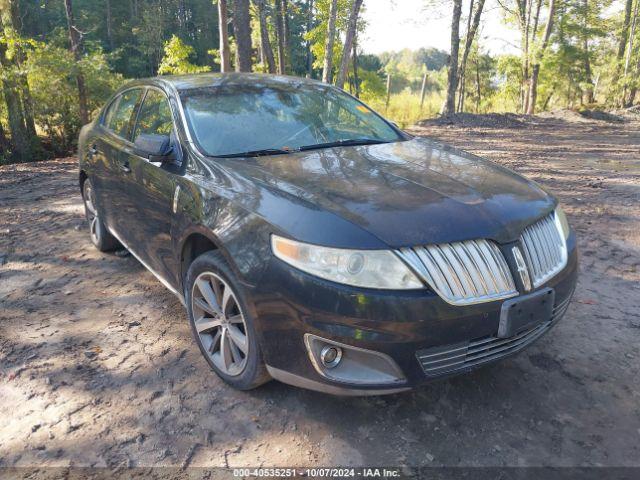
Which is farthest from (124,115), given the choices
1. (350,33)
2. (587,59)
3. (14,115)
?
(587,59)

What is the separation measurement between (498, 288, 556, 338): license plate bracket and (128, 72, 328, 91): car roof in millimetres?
2503

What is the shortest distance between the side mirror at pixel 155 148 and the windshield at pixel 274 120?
0.19 m

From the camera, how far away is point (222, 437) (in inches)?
94.3

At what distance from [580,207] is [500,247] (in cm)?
450

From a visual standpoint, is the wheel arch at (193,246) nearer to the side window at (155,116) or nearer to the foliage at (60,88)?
the side window at (155,116)

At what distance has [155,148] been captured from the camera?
9.68 feet

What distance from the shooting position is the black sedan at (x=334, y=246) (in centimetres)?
206

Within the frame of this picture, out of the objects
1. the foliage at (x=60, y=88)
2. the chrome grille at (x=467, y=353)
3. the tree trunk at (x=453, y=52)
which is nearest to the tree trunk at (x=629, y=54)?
the tree trunk at (x=453, y=52)

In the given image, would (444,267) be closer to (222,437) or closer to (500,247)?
(500,247)

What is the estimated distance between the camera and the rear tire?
182 inches

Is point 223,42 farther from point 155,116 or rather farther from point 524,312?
point 524,312

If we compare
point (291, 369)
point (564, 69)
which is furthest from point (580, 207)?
point (564, 69)

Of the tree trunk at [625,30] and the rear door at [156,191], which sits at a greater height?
the tree trunk at [625,30]

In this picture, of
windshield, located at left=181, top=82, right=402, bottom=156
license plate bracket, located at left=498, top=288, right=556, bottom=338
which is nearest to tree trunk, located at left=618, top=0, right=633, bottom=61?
windshield, located at left=181, top=82, right=402, bottom=156
